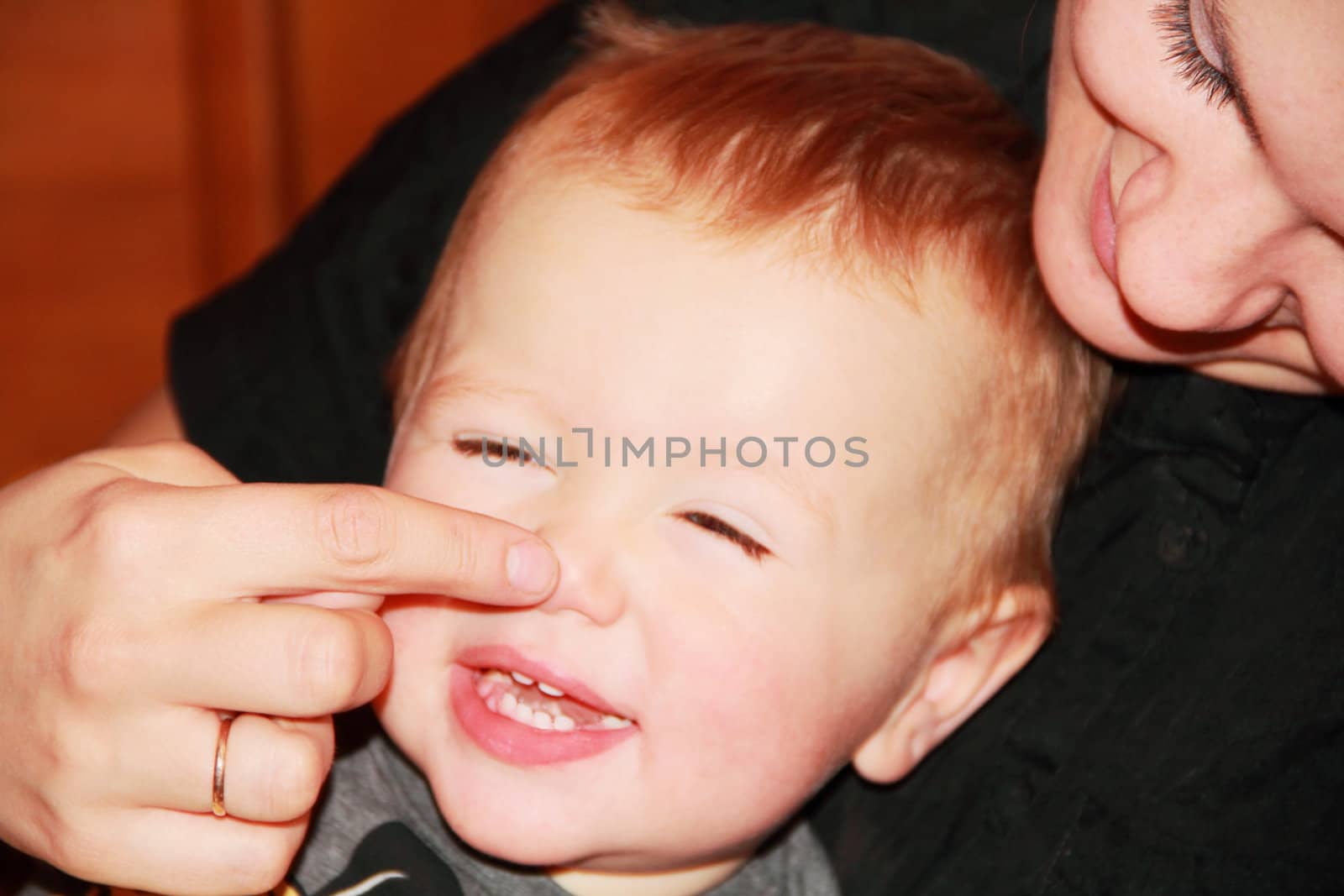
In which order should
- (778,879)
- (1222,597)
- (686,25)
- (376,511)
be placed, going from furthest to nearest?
(686,25) → (778,879) → (1222,597) → (376,511)

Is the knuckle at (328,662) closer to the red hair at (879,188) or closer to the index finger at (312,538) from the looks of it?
the index finger at (312,538)

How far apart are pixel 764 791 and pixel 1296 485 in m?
0.46

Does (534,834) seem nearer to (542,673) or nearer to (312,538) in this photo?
(542,673)

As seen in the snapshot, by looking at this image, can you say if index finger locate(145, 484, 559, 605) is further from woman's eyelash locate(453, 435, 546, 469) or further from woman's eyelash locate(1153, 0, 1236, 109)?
woman's eyelash locate(1153, 0, 1236, 109)

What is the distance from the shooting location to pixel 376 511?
0.77 meters

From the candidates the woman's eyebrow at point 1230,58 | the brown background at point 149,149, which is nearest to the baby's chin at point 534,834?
the woman's eyebrow at point 1230,58

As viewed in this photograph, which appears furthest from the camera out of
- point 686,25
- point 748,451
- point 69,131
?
point 69,131

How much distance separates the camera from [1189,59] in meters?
0.80

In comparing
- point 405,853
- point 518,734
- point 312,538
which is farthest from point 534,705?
point 312,538

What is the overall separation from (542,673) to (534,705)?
69mm

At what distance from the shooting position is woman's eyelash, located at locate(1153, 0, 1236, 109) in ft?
2.60

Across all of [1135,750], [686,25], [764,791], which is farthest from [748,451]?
[686,25]

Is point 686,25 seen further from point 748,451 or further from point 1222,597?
point 1222,597

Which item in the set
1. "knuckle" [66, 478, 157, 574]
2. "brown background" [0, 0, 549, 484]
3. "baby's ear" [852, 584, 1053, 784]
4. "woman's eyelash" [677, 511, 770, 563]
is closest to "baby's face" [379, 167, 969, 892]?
"woman's eyelash" [677, 511, 770, 563]
